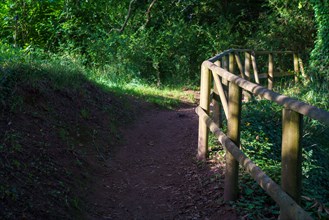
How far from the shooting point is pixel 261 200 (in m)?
4.58

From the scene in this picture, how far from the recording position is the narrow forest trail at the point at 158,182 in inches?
194

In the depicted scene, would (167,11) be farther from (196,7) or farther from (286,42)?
(286,42)

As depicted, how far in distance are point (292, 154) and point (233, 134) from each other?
55.4 inches

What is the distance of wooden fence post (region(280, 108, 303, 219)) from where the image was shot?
3236mm

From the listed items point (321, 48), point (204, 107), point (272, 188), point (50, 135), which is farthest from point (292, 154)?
point (321, 48)

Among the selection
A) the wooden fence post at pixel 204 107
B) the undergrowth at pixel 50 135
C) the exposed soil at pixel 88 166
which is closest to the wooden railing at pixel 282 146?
the wooden fence post at pixel 204 107

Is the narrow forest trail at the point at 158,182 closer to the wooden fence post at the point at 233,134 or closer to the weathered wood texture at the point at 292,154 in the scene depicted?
the wooden fence post at the point at 233,134

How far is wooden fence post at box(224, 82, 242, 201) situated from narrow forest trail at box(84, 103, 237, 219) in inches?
7.2

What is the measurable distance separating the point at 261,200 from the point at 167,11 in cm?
1473

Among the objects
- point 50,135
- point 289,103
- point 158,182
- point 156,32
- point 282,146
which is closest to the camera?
point 289,103

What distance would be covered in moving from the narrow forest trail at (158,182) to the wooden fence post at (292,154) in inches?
47.4

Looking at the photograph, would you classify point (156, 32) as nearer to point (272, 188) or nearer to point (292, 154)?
point (272, 188)

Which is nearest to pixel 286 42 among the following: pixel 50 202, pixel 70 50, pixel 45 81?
pixel 70 50

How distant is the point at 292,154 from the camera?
328 cm
